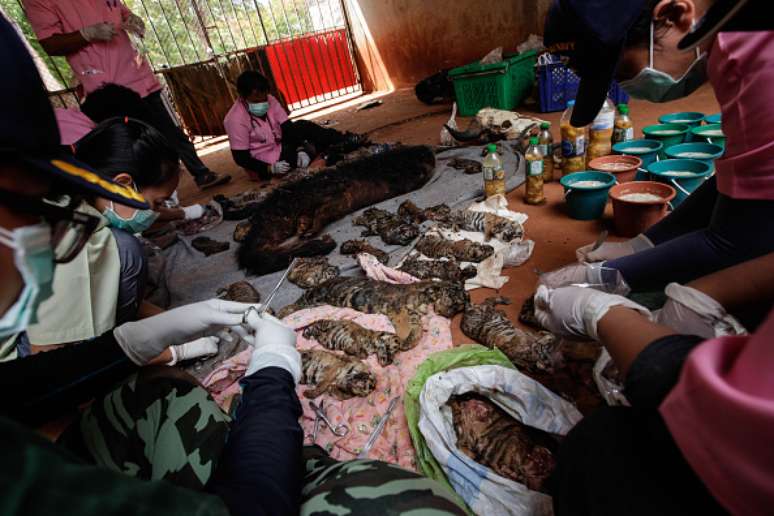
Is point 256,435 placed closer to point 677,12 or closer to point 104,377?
point 104,377

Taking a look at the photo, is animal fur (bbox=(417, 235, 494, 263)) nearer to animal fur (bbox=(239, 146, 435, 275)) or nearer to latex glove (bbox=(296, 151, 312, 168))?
animal fur (bbox=(239, 146, 435, 275))

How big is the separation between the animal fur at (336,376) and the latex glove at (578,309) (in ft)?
3.64

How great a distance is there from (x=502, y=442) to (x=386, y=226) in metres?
2.85

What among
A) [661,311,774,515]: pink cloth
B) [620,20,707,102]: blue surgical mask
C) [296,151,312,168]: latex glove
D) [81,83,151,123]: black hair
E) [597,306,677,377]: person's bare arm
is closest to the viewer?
[661,311,774,515]: pink cloth

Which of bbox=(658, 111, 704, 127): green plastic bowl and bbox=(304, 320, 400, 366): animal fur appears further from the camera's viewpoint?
bbox=(658, 111, 704, 127): green plastic bowl

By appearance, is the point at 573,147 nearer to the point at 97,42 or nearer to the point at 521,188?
the point at 521,188

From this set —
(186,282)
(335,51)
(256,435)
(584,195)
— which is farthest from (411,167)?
(335,51)

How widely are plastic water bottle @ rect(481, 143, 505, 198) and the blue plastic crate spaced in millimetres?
3920

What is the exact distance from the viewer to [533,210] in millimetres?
4039

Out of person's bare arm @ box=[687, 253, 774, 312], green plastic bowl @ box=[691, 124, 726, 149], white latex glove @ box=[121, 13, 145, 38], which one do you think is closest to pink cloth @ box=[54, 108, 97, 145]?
white latex glove @ box=[121, 13, 145, 38]

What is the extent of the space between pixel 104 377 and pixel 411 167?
422 cm

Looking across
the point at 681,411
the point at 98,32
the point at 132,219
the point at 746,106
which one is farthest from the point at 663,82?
the point at 98,32

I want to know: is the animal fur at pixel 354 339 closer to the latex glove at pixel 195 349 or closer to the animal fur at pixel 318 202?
the latex glove at pixel 195 349

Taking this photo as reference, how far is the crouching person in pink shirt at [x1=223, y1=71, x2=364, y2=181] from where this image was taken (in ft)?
22.3
